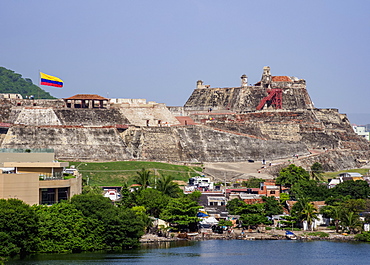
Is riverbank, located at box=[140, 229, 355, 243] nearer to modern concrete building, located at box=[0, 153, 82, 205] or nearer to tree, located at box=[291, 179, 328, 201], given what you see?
modern concrete building, located at box=[0, 153, 82, 205]

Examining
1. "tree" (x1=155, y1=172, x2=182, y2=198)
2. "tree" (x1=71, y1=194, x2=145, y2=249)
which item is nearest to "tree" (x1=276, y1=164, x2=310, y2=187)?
"tree" (x1=155, y1=172, x2=182, y2=198)

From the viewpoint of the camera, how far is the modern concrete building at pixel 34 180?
77.9 metres

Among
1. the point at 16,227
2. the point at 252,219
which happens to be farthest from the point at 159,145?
the point at 16,227

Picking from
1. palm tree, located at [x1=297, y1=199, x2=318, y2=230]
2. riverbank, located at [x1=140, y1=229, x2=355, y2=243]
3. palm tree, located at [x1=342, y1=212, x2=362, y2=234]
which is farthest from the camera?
palm tree, located at [x1=297, y1=199, x2=318, y2=230]

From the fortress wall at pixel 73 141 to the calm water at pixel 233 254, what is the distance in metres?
47.8

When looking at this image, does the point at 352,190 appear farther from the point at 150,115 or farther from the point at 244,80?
the point at 244,80

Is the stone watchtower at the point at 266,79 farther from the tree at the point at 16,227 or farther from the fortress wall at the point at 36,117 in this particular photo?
the tree at the point at 16,227

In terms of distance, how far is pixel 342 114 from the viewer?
190750 mm

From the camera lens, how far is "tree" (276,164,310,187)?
411 ft

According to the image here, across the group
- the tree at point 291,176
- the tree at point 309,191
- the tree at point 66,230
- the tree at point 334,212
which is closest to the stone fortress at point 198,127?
the tree at point 291,176

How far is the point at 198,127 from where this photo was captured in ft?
516

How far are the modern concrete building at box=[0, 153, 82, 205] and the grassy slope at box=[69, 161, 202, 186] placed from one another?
38.8m

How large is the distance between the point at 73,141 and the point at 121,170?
11.3m

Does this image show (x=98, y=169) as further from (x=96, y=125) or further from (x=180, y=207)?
(x=180, y=207)
